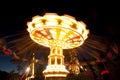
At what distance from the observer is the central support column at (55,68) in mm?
10117

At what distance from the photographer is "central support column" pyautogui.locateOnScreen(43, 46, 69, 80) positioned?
10117mm

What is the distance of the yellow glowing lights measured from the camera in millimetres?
8945

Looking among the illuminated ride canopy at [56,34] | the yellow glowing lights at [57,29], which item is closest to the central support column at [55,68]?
the illuminated ride canopy at [56,34]

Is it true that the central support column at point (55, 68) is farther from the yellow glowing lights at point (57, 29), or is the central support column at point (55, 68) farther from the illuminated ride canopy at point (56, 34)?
the yellow glowing lights at point (57, 29)

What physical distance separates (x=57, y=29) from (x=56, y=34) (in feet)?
1.99

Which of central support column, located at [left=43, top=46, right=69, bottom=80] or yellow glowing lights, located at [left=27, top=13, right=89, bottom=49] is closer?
yellow glowing lights, located at [left=27, top=13, right=89, bottom=49]

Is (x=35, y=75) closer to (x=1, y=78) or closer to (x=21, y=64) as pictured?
(x=21, y=64)

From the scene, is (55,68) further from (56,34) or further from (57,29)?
(57,29)

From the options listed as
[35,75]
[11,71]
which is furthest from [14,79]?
[35,75]

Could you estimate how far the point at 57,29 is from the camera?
31.1 ft

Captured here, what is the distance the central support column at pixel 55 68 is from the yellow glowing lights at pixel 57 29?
570 mm

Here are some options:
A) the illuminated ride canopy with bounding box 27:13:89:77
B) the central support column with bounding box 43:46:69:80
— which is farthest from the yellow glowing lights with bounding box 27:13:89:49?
the central support column with bounding box 43:46:69:80

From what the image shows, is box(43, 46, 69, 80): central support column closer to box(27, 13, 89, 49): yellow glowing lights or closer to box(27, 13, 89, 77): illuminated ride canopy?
box(27, 13, 89, 77): illuminated ride canopy

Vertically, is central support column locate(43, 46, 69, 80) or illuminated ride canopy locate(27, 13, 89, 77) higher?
illuminated ride canopy locate(27, 13, 89, 77)
